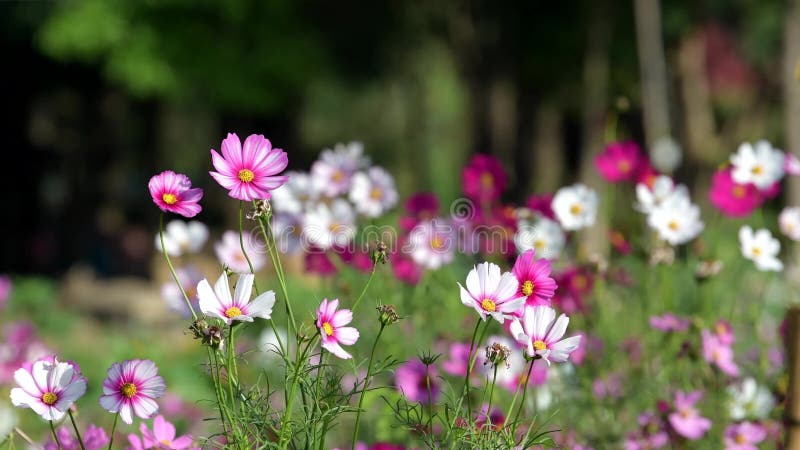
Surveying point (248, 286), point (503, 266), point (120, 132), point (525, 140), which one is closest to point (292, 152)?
point (525, 140)

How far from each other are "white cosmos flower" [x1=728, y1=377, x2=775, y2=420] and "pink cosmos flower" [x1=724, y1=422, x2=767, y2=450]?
14 cm

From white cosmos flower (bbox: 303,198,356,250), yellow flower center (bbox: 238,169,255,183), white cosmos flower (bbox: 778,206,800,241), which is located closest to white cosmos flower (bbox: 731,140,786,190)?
white cosmos flower (bbox: 778,206,800,241)

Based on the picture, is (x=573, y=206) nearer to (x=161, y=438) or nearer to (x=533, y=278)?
(x=533, y=278)

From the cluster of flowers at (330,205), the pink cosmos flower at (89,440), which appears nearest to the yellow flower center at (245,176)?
the pink cosmos flower at (89,440)

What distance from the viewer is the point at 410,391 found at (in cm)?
233

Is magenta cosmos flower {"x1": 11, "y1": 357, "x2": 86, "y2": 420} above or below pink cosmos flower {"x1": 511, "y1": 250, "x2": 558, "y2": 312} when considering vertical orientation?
below

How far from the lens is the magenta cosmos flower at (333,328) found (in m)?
1.52

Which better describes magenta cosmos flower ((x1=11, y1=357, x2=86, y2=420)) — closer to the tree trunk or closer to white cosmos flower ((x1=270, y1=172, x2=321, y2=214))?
white cosmos flower ((x1=270, y1=172, x2=321, y2=214))

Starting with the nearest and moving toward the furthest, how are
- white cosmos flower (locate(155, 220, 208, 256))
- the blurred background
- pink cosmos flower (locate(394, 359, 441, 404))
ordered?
pink cosmos flower (locate(394, 359, 441, 404)) → white cosmos flower (locate(155, 220, 208, 256)) → the blurred background

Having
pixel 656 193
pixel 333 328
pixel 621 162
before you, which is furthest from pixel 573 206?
pixel 333 328

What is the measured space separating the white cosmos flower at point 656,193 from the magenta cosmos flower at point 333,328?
3.80 ft

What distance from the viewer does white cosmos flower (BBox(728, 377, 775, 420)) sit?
243 centimetres

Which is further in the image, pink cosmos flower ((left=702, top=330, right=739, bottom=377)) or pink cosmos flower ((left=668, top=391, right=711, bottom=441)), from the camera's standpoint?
pink cosmos flower ((left=702, top=330, right=739, bottom=377))

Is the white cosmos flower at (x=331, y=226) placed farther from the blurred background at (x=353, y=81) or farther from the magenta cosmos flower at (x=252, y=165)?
the blurred background at (x=353, y=81)
